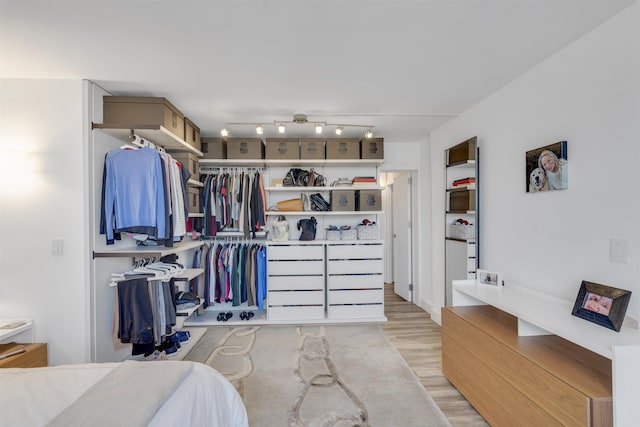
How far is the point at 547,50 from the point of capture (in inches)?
77.9

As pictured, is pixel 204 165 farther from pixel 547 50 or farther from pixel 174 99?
pixel 547 50

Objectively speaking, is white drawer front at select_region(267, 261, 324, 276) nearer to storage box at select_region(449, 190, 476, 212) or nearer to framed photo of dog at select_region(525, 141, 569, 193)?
storage box at select_region(449, 190, 476, 212)

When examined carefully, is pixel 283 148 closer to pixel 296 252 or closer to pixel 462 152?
pixel 296 252

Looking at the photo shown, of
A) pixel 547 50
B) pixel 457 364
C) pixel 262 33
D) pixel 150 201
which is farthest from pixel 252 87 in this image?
pixel 457 364

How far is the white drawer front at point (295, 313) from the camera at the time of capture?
12.2ft

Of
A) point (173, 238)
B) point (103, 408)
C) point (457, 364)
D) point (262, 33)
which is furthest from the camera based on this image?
point (173, 238)

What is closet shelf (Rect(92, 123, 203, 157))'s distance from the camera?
2419 mm

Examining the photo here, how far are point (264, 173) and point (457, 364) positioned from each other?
3.15m

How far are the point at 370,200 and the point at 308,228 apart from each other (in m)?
0.89

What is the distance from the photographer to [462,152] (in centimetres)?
305

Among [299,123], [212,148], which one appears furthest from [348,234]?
[212,148]

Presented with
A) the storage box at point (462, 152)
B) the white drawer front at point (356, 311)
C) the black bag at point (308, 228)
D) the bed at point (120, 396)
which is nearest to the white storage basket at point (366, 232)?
the black bag at point (308, 228)

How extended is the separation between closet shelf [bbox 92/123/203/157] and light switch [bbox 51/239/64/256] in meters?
0.93

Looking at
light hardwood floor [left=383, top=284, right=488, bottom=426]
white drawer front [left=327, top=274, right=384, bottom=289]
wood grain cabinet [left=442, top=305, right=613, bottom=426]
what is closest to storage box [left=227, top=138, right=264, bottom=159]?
white drawer front [left=327, top=274, right=384, bottom=289]
